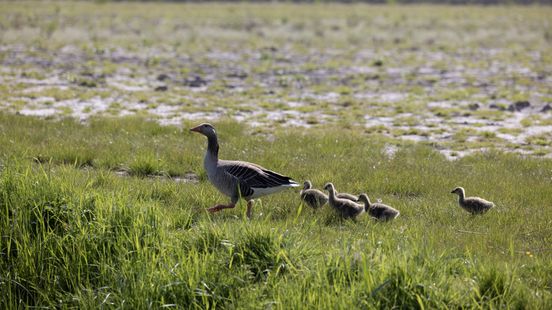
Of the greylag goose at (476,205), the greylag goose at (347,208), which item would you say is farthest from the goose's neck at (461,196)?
the greylag goose at (347,208)

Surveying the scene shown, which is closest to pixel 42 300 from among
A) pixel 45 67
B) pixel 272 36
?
pixel 45 67

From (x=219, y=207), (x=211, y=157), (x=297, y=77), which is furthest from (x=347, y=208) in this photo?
(x=297, y=77)

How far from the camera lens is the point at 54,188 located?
9.05 meters

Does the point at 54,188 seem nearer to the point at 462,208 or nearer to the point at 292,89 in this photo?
the point at 462,208

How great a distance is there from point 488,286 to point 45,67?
75.7 feet

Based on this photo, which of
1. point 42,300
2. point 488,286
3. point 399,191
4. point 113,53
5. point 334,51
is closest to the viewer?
point 488,286

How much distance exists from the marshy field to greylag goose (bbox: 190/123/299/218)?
0.27m

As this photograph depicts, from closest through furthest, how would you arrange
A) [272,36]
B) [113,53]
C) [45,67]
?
[45,67] → [113,53] → [272,36]

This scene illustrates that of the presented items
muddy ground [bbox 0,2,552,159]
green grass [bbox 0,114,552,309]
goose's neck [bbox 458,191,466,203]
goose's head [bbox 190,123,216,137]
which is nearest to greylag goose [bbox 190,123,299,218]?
green grass [bbox 0,114,552,309]

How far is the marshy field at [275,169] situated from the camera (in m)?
7.40

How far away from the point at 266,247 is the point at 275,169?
15.6ft

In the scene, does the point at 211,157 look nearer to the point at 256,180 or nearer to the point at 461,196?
the point at 256,180

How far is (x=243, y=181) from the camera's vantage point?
32.2 ft

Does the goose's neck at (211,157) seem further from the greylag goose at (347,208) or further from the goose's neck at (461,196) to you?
the goose's neck at (461,196)
